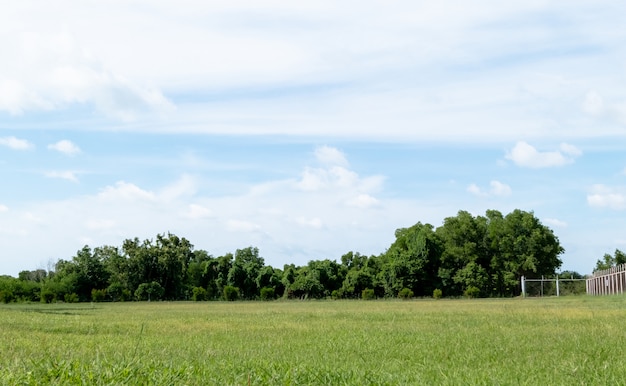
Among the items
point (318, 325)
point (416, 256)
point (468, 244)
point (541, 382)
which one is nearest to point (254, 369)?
point (541, 382)

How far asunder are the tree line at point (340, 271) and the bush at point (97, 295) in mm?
85

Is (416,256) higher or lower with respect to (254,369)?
higher

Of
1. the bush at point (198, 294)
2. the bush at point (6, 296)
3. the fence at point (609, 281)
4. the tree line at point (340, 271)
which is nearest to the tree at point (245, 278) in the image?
the tree line at point (340, 271)

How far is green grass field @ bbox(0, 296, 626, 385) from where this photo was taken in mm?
7449

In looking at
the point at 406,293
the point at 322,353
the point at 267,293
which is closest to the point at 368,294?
the point at 406,293

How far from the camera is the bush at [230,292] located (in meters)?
59.4

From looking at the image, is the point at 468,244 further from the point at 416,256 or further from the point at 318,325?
the point at 318,325

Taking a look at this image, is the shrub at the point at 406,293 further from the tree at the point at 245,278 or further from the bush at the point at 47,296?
the bush at the point at 47,296

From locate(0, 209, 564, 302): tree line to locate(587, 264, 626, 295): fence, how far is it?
8202 millimetres

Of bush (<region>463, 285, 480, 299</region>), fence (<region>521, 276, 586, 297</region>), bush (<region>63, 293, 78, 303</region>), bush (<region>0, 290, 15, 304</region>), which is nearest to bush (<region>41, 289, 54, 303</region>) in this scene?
bush (<region>63, 293, 78, 303</region>)

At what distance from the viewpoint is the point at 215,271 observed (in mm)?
65312

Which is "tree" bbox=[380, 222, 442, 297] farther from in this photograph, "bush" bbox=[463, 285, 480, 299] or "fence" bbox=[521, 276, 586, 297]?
"fence" bbox=[521, 276, 586, 297]

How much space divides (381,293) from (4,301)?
29072 millimetres

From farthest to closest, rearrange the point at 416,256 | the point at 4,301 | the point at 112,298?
the point at 416,256
the point at 112,298
the point at 4,301
